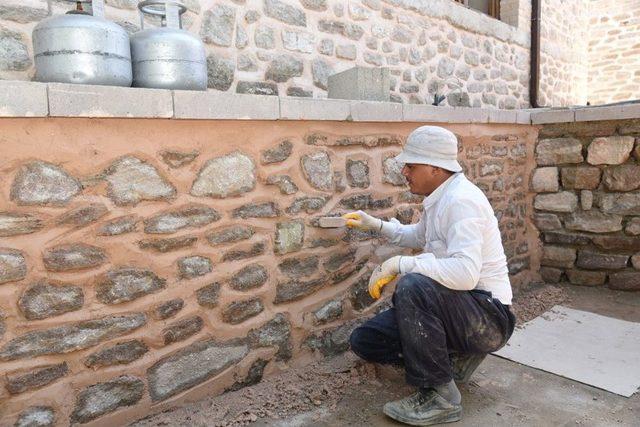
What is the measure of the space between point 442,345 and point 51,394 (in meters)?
1.70

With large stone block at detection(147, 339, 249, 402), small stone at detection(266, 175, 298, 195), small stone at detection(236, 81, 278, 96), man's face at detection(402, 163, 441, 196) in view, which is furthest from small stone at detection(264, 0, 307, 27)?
large stone block at detection(147, 339, 249, 402)

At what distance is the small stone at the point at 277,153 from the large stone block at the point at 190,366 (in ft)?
3.16

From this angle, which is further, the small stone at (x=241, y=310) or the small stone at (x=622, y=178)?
the small stone at (x=622, y=178)

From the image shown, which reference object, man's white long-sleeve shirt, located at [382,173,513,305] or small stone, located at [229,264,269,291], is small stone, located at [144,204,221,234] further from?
man's white long-sleeve shirt, located at [382,173,513,305]

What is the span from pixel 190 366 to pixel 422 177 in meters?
1.48

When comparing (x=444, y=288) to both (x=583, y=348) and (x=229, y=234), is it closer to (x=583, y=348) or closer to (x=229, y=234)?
(x=229, y=234)

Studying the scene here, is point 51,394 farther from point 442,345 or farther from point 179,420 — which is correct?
point 442,345

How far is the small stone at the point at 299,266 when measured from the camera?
9.00 ft

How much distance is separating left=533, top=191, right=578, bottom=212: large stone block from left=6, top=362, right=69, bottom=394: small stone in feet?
14.0

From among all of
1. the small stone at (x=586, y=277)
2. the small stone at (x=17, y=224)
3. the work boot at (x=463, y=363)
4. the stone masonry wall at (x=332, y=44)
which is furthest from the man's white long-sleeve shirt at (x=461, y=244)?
the small stone at (x=586, y=277)

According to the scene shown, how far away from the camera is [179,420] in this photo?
229cm

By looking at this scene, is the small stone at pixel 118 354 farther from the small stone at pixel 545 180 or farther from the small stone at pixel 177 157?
the small stone at pixel 545 180

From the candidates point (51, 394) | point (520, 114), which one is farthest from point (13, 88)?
point (520, 114)

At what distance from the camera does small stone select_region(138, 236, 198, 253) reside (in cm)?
222
